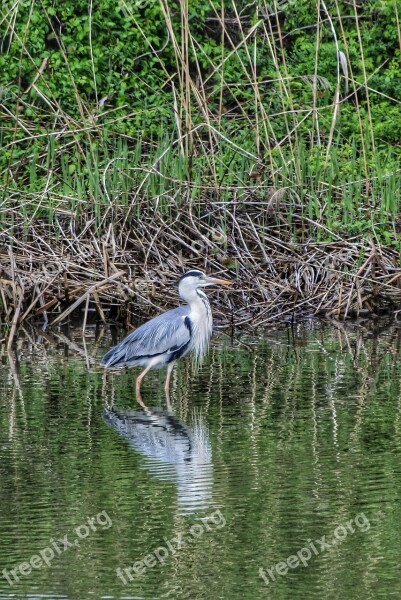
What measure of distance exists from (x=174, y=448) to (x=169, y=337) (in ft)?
6.50

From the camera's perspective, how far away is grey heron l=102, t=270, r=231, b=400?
8.46 metres

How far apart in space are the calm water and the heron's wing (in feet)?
0.70

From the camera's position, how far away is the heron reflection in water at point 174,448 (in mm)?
5758

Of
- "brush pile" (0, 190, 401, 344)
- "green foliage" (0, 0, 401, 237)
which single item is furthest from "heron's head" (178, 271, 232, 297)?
"green foliage" (0, 0, 401, 237)

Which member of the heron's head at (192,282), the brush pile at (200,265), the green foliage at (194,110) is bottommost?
the brush pile at (200,265)

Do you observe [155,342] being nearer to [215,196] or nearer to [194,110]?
[215,196]

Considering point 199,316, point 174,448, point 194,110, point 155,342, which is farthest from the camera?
point 194,110

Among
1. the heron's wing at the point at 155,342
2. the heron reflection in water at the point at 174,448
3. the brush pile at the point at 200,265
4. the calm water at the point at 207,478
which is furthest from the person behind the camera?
the brush pile at the point at 200,265

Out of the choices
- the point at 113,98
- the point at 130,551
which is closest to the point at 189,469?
the point at 130,551

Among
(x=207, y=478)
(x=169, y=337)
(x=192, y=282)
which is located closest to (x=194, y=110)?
(x=192, y=282)

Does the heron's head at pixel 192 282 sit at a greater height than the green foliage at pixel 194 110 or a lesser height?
lesser

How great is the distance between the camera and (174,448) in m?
6.65

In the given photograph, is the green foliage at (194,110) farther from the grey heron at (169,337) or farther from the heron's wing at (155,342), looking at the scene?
the heron's wing at (155,342)

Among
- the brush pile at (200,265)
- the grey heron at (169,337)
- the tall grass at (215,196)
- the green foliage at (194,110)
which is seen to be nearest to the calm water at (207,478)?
the grey heron at (169,337)
